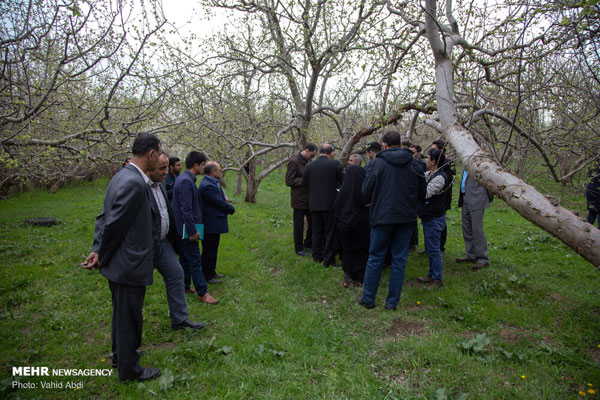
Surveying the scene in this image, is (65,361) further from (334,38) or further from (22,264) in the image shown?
(334,38)

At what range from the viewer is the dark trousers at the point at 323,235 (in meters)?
6.12

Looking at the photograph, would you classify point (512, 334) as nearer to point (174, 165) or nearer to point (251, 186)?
point (174, 165)

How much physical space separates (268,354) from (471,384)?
1.98m

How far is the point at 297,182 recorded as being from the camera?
6.85m

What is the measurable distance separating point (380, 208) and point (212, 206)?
2.67 metres

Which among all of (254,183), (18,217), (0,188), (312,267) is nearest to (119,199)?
(312,267)

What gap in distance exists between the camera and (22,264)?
6531 millimetres

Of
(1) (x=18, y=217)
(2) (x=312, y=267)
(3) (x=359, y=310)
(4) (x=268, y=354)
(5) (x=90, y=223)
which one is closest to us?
(4) (x=268, y=354)

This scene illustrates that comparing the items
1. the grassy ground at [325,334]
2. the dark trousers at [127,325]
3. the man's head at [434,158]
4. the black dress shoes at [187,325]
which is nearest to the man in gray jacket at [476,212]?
the grassy ground at [325,334]

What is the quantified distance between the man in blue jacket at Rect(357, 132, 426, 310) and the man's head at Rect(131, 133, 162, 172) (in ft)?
9.06

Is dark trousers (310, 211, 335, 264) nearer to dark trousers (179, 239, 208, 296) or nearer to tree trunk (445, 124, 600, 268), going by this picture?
dark trousers (179, 239, 208, 296)

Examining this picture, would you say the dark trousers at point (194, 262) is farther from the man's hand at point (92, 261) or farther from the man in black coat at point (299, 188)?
the man in black coat at point (299, 188)

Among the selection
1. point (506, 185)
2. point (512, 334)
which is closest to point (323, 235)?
point (512, 334)

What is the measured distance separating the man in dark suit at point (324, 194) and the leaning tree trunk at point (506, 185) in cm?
240
